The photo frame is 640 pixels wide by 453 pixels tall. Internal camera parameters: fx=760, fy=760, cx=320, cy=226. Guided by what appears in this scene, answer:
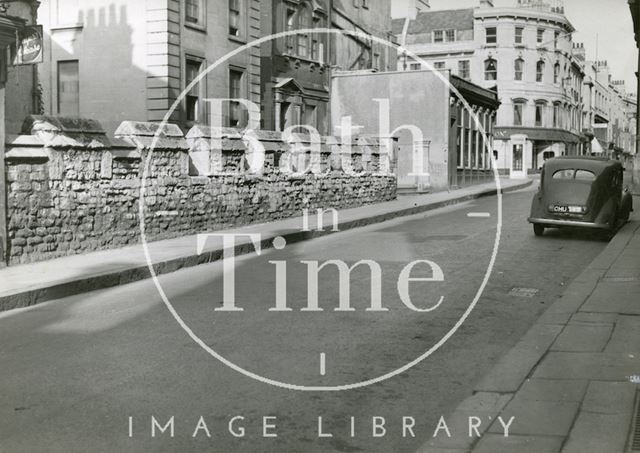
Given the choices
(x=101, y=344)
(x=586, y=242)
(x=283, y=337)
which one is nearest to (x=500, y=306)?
(x=283, y=337)

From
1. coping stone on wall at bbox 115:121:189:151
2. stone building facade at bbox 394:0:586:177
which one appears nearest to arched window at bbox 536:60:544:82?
stone building facade at bbox 394:0:586:177

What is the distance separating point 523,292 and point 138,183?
7254mm

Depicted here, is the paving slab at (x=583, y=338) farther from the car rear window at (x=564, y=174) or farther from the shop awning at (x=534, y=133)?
the shop awning at (x=534, y=133)

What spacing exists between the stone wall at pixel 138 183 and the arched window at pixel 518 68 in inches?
1921

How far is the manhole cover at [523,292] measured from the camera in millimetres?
9359

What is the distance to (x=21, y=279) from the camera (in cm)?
973

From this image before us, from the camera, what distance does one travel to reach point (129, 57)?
23000 mm

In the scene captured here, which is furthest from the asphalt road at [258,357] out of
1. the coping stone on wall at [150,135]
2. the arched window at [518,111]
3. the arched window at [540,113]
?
the arched window at [540,113]

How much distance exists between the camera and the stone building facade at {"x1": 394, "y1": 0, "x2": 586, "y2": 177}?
6494 centimetres

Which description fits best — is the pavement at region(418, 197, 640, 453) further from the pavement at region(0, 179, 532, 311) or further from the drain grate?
the pavement at region(0, 179, 532, 311)

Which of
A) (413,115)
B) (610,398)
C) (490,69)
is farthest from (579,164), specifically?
(490,69)

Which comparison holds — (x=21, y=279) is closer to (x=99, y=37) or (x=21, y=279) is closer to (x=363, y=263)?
(x=363, y=263)

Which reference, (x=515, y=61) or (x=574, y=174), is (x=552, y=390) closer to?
(x=574, y=174)

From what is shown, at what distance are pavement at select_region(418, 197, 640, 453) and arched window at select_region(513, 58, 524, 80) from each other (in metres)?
60.6
